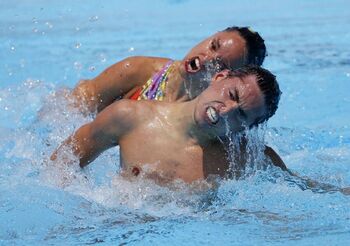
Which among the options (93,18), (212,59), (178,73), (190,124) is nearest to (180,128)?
(190,124)

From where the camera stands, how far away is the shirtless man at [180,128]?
2.85 meters

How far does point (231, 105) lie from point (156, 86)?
2.39 ft

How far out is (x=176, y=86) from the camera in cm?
335

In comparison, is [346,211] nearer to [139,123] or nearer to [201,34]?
[139,123]

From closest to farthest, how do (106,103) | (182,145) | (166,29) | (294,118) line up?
(182,145) < (106,103) < (294,118) < (166,29)

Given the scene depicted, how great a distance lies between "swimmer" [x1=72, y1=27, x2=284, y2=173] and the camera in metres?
3.16

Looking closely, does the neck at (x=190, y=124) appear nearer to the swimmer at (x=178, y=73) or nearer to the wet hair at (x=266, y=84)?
the swimmer at (x=178, y=73)

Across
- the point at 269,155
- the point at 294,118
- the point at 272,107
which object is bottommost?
the point at 294,118

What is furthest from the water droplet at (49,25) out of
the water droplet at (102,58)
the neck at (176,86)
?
the neck at (176,86)

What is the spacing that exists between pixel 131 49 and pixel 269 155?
352cm

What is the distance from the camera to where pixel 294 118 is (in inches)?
204

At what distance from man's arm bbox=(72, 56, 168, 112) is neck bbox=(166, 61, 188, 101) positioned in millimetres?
262

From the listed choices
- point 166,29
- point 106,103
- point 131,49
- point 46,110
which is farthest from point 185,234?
point 166,29

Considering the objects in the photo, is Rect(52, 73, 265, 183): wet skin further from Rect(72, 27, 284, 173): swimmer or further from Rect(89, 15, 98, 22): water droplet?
Rect(89, 15, 98, 22): water droplet
